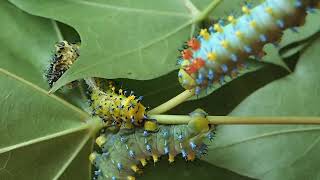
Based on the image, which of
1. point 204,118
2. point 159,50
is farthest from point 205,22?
point 204,118

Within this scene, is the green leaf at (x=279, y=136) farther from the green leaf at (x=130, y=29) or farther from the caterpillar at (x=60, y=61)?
the caterpillar at (x=60, y=61)

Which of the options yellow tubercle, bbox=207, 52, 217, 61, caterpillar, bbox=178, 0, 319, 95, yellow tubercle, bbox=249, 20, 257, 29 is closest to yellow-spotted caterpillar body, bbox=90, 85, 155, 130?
caterpillar, bbox=178, 0, 319, 95

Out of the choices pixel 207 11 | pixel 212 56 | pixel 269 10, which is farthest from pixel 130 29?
pixel 269 10

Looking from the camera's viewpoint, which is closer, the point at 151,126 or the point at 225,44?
the point at 225,44

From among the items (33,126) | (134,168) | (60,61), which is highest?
(60,61)

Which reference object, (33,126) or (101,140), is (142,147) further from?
(33,126)

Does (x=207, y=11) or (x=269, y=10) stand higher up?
(x=207, y=11)

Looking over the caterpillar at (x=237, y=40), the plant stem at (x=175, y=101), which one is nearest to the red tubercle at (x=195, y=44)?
the caterpillar at (x=237, y=40)

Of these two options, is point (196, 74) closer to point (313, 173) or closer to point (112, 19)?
point (112, 19)
